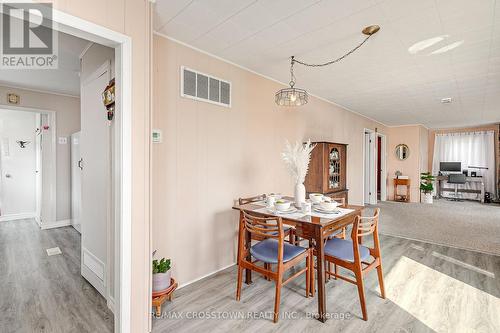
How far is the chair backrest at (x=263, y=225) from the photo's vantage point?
190cm

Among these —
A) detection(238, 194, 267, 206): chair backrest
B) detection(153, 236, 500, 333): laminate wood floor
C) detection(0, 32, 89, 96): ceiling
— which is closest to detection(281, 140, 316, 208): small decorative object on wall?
detection(238, 194, 267, 206): chair backrest

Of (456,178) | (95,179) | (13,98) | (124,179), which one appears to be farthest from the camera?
(456,178)

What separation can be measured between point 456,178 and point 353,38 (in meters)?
8.22

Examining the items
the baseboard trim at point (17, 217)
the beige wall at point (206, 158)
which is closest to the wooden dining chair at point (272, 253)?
the beige wall at point (206, 158)

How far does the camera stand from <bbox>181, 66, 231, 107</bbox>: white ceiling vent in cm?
247

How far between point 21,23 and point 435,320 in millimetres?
4387

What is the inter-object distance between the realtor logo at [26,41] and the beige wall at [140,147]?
0.48m

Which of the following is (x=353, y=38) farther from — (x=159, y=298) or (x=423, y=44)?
(x=159, y=298)

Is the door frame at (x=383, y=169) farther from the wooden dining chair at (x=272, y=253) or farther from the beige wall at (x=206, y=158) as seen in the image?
the wooden dining chair at (x=272, y=253)

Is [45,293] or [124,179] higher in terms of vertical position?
[124,179]

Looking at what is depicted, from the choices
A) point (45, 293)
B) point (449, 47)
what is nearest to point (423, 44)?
point (449, 47)

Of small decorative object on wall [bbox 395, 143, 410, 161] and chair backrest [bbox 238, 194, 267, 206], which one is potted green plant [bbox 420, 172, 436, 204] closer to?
small decorative object on wall [bbox 395, 143, 410, 161]

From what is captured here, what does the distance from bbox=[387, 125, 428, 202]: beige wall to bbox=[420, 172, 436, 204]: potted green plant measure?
147 millimetres

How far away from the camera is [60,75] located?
3484 mm
